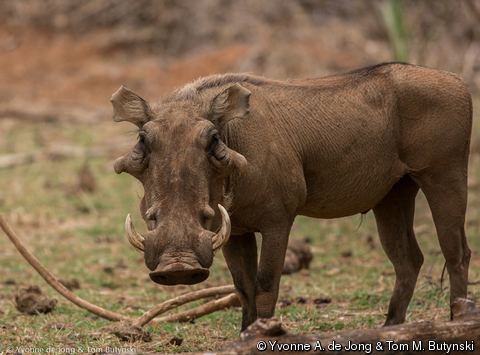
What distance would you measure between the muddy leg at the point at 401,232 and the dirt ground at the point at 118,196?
0.88 feet

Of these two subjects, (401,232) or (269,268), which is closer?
(269,268)

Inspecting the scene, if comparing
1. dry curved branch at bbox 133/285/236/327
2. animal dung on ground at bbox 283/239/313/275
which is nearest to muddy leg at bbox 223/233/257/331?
dry curved branch at bbox 133/285/236/327

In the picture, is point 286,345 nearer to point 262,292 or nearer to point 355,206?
point 262,292

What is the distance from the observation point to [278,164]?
527cm

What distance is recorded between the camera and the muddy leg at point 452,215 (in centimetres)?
577

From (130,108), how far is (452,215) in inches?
75.4

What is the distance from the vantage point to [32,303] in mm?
6680

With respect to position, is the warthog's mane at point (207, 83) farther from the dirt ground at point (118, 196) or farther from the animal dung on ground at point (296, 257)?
the animal dung on ground at point (296, 257)

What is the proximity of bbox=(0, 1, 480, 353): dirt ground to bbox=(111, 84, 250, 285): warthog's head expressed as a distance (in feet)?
2.92

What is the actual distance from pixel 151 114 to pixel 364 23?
13736mm

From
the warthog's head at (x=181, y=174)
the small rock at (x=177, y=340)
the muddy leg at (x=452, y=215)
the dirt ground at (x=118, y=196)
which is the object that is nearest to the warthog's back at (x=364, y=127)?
the muddy leg at (x=452, y=215)

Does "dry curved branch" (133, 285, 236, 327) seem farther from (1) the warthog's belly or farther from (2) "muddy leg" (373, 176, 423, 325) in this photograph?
(2) "muddy leg" (373, 176, 423, 325)

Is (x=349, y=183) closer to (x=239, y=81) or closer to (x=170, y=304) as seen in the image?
(x=239, y=81)

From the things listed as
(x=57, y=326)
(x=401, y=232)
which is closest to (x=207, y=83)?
(x=401, y=232)
